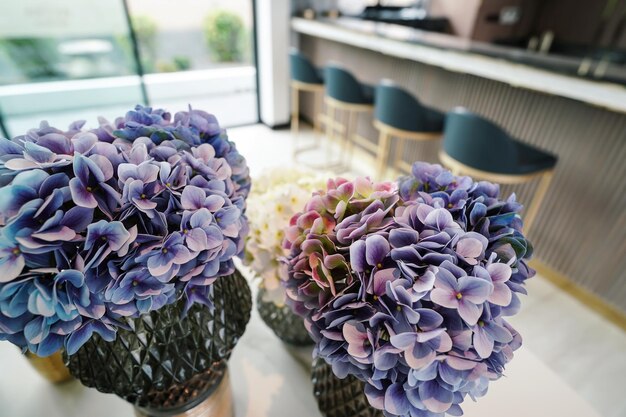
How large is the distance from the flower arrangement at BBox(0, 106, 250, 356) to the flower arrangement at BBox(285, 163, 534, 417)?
13 cm

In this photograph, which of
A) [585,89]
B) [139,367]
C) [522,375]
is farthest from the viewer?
[585,89]

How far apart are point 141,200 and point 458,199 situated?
41 centimetres

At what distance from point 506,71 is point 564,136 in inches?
20.0

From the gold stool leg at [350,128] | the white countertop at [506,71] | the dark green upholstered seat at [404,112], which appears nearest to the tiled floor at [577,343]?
the dark green upholstered seat at [404,112]

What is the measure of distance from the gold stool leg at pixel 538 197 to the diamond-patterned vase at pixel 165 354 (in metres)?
1.92

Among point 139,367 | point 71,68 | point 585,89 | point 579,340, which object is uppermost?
point 585,89

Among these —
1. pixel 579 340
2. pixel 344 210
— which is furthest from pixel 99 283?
pixel 579 340

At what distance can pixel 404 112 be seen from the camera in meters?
2.05

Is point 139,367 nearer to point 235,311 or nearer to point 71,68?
point 235,311

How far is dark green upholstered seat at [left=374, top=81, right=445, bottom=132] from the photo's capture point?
78.8 inches

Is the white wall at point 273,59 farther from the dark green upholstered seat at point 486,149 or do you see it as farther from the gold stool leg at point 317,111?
the dark green upholstered seat at point 486,149

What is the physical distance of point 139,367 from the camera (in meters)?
0.46

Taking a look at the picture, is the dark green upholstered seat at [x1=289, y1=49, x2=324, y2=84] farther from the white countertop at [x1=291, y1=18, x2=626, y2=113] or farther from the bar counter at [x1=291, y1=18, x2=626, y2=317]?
the bar counter at [x1=291, y1=18, x2=626, y2=317]

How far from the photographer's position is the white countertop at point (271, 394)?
24.5 inches
